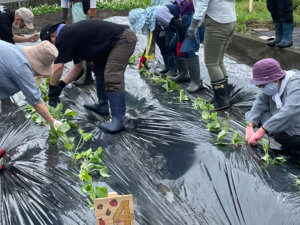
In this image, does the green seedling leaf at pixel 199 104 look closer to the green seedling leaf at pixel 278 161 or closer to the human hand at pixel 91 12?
the green seedling leaf at pixel 278 161

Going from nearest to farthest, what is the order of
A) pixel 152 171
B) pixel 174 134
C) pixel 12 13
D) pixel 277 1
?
pixel 152 171 → pixel 174 134 → pixel 12 13 → pixel 277 1

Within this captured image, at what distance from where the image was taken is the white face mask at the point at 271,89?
2719 millimetres

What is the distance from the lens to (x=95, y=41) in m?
3.11

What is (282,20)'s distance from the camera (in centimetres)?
459

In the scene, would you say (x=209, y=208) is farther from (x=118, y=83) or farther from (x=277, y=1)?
(x=277, y=1)

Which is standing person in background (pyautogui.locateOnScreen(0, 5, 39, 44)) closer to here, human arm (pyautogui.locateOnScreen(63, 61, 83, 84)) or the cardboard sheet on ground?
human arm (pyautogui.locateOnScreen(63, 61, 83, 84))

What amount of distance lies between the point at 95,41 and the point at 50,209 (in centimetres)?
146

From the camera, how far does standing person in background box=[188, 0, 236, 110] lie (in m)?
3.58

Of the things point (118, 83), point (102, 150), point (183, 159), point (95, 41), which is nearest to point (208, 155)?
point (183, 159)

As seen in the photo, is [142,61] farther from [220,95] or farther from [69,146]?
[69,146]

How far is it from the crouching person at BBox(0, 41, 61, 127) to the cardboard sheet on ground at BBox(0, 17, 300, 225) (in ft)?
1.55

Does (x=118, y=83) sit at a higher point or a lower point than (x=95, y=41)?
lower

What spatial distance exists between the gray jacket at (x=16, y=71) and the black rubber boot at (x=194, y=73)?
2.02 metres

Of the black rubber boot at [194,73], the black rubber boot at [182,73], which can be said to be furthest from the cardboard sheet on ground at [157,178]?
the black rubber boot at [182,73]
